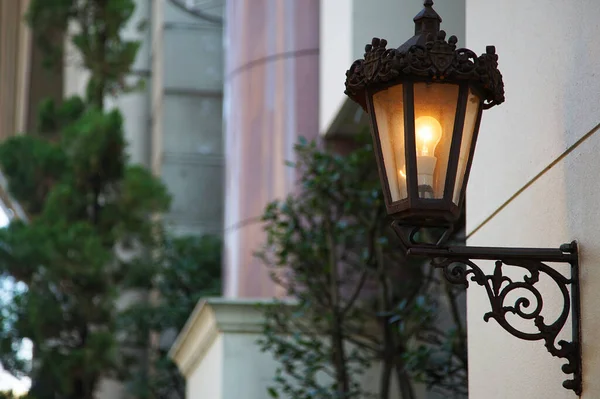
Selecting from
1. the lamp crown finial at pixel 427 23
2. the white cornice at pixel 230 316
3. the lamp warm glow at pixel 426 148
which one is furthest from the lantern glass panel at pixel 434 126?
the white cornice at pixel 230 316

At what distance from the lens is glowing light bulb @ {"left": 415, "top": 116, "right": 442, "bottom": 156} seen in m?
3.48

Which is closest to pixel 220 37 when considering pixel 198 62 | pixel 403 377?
pixel 198 62

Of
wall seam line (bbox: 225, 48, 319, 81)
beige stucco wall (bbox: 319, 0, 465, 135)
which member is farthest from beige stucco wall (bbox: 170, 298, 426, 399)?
wall seam line (bbox: 225, 48, 319, 81)

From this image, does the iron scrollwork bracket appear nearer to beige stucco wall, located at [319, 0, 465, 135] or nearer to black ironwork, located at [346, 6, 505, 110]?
black ironwork, located at [346, 6, 505, 110]

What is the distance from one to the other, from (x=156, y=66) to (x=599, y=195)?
14754 mm

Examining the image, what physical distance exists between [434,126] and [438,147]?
6 cm

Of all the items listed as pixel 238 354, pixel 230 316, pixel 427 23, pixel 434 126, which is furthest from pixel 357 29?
pixel 434 126

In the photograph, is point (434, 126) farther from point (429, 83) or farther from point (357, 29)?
point (357, 29)

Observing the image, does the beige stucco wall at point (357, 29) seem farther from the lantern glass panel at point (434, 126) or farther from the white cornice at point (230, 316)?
the lantern glass panel at point (434, 126)

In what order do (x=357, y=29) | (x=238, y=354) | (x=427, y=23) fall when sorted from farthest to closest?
1. (x=238, y=354)
2. (x=357, y=29)
3. (x=427, y=23)

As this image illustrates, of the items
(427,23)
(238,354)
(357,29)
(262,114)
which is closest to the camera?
(427,23)

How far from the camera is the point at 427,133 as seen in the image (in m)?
3.50

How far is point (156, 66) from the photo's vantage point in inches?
701

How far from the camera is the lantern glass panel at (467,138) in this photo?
3488 mm
